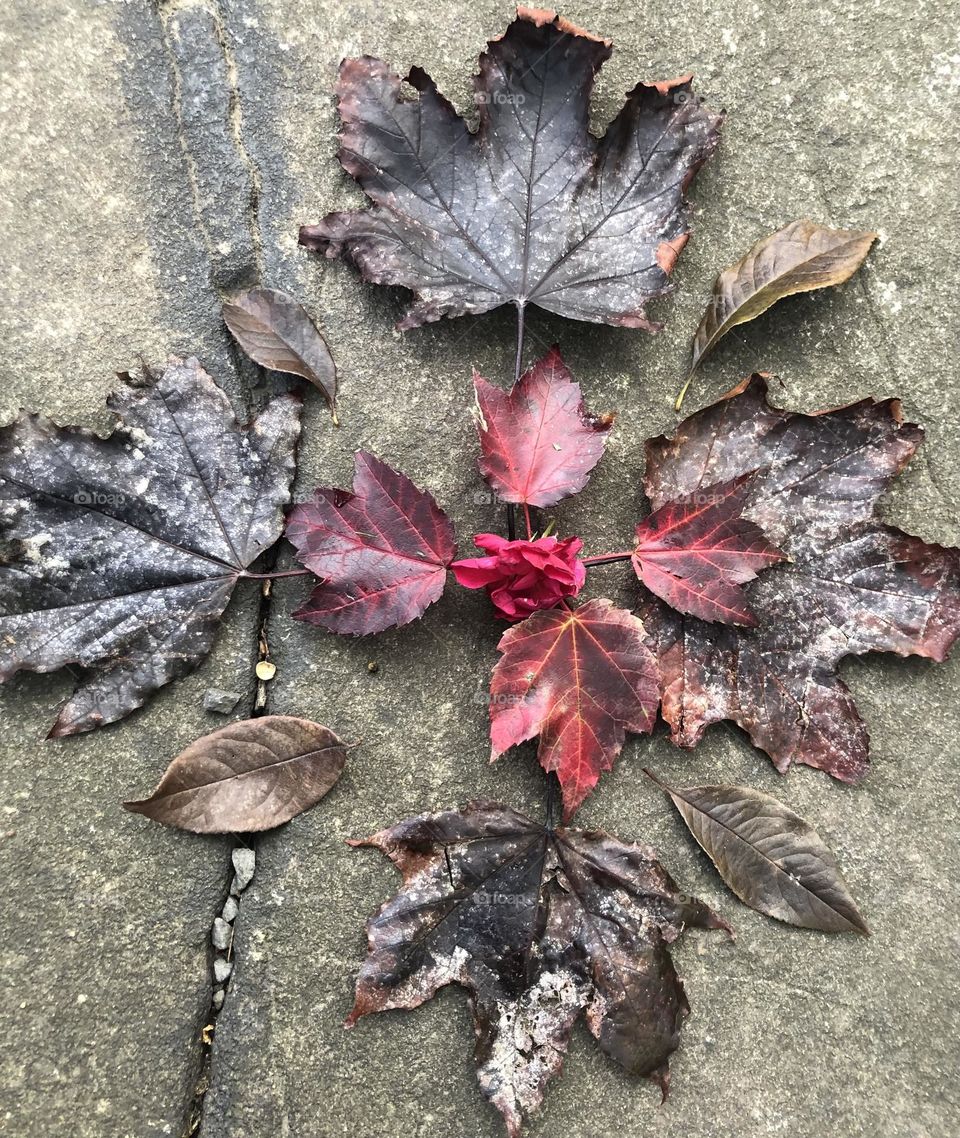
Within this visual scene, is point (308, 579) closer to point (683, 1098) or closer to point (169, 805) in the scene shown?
point (169, 805)

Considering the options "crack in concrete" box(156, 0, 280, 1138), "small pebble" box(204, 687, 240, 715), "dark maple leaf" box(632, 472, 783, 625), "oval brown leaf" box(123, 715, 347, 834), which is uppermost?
"crack in concrete" box(156, 0, 280, 1138)

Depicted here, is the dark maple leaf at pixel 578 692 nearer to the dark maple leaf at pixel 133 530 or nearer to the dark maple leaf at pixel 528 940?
the dark maple leaf at pixel 528 940

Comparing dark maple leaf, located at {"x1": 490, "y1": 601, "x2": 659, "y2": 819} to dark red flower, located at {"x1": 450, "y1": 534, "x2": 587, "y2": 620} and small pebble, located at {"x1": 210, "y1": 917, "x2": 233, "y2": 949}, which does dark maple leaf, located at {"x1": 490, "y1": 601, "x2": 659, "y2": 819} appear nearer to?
dark red flower, located at {"x1": 450, "y1": 534, "x2": 587, "y2": 620}

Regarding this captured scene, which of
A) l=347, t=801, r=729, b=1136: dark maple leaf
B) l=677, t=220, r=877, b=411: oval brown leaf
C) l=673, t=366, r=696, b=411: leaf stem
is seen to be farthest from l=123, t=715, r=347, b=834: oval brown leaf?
l=677, t=220, r=877, b=411: oval brown leaf

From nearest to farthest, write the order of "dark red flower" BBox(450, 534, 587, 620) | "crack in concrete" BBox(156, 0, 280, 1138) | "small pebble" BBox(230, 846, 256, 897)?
1. "dark red flower" BBox(450, 534, 587, 620)
2. "small pebble" BBox(230, 846, 256, 897)
3. "crack in concrete" BBox(156, 0, 280, 1138)

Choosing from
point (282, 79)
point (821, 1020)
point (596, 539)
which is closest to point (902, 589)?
point (596, 539)
